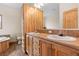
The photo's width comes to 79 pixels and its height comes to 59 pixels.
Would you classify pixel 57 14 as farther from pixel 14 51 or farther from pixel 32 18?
pixel 14 51

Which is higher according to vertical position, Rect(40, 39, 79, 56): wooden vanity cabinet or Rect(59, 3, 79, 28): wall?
Rect(59, 3, 79, 28): wall

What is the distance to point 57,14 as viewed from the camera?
1.91 meters

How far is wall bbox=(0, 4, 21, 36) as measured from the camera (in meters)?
1.65

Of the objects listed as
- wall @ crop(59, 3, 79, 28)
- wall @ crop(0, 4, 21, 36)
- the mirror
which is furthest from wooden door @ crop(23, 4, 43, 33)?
wall @ crop(59, 3, 79, 28)

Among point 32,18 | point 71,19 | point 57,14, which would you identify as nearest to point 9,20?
point 32,18

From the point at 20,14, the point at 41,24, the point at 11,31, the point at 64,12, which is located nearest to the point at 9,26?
the point at 11,31

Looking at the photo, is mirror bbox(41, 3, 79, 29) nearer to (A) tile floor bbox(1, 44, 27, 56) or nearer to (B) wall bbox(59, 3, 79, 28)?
(B) wall bbox(59, 3, 79, 28)

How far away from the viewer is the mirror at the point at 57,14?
1.77 meters

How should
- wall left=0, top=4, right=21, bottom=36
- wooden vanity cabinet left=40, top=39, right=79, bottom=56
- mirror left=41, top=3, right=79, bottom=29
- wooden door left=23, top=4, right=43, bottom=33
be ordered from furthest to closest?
1. wooden door left=23, top=4, right=43, bottom=33
2. mirror left=41, top=3, right=79, bottom=29
3. wall left=0, top=4, right=21, bottom=36
4. wooden vanity cabinet left=40, top=39, right=79, bottom=56

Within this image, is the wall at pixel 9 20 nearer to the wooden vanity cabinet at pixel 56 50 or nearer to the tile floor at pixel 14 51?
the tile floor at pixel 14 51

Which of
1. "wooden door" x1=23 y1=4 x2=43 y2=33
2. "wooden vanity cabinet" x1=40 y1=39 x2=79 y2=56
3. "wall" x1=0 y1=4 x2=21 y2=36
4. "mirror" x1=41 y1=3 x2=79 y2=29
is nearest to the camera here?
"wooden vanity cabinet" x1=40 y1=39 x2=79 y2=56

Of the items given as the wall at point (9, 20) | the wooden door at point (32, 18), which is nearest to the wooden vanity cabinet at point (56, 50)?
the wooden door at point (32, 18)

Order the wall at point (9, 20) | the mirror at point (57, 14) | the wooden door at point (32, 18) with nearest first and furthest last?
the wall at point (9, 20) → the mirror at point (57, 14) → the wooden door at point (32, 18)

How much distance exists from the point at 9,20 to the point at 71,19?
3.18ft
